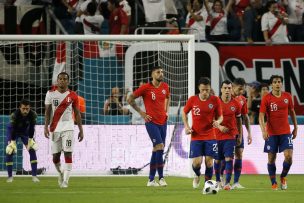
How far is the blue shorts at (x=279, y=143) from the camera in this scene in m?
17.9

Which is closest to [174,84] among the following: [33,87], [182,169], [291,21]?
[182,169]

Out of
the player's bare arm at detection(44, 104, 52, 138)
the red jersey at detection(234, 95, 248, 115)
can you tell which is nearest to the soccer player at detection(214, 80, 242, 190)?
the red jersey at detection(234, 95, 248, 115)

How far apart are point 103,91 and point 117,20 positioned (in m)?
2.49

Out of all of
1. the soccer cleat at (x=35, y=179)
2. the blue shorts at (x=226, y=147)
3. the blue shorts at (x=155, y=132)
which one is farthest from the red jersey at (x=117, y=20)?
the blue shorts at (x=226, y=147)

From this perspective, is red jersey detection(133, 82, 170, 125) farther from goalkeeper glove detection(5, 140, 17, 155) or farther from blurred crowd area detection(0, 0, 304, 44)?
blurred crowd area detection(0, 0, 304, 44)

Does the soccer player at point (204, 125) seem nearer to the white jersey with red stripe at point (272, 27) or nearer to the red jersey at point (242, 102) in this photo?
the red jersey at point (242, 102)

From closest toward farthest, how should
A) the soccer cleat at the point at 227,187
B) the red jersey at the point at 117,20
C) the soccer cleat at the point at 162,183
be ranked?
the soccer cleat at the point at 227,187 < the soccer cleat at the point at 162,183 < the red jersey at the point at 117,20

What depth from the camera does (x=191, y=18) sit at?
84.2 feet

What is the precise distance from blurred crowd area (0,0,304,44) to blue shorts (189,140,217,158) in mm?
8397

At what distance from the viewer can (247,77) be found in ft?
84.1

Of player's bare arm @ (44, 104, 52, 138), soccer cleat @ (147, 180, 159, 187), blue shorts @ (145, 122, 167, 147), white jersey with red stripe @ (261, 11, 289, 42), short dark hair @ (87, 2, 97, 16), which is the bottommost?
soccer cleat @ (147, 180, 159, 187)

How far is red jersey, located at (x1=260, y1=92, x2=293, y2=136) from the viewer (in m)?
18.0

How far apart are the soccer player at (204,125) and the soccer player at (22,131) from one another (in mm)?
4789

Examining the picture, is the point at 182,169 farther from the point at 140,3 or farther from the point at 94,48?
the point at 140,3
